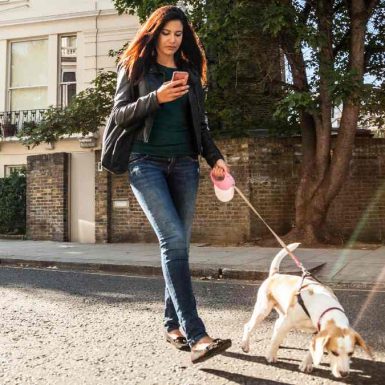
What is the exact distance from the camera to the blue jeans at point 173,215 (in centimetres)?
295

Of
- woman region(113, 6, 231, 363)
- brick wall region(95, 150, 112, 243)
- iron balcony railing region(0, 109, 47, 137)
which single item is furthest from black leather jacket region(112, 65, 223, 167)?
iron balcony railing region(0, 109, 47, 137)

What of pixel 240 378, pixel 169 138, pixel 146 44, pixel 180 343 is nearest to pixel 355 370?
pixel 240 378

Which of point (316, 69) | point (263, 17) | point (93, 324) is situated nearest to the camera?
point (93, 324)

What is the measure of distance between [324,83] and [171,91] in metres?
7.03

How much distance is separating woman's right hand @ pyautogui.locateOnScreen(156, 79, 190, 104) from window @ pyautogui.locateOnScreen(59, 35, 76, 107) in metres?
13.3

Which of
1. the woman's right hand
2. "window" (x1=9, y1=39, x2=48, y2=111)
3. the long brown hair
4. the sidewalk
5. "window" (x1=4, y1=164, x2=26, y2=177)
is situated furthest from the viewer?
"window" (x1=9, y1=39, x2=48, y2=111)

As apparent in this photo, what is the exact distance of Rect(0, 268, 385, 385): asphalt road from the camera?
2.86 m

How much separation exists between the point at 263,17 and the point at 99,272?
5.36 metres

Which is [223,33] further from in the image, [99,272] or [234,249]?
[99,272]

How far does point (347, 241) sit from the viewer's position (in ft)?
35.2

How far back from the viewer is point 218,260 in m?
8.31

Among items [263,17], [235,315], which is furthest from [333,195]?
[235,315]

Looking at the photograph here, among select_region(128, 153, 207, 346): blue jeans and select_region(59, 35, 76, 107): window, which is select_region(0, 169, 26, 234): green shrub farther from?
select_region(128, 153, 207, 346): blue jeans

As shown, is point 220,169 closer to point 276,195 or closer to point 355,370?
point 355,370
